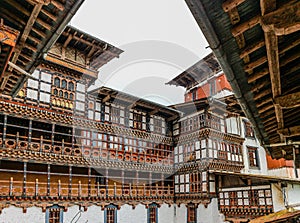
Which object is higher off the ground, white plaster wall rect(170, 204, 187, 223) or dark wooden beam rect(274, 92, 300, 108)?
dark wooden beam rect(274, 92, 300, 108)

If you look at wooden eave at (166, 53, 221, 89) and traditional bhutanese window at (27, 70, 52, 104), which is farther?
wooden eave at (166, 53, 221, 89)

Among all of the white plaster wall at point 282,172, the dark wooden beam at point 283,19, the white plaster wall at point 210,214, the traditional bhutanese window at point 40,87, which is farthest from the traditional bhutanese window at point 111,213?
the dark wooden beam at point 283,19

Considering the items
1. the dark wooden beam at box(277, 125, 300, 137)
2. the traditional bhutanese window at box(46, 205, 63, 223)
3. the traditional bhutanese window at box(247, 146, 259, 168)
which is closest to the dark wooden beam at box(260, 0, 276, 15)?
the dark wooden beam at box(277, 125, 300, 137)

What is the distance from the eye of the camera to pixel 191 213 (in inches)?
1014

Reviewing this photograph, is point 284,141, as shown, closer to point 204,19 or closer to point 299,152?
point 299,152

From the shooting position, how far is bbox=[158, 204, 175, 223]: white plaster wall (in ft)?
85.7

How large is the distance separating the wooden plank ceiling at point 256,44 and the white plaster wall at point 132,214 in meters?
20.1

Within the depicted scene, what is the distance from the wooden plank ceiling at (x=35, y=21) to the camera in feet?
12.9

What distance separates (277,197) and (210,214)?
5491 millimetres

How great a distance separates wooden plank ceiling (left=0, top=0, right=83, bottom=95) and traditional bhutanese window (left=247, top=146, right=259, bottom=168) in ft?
88.9

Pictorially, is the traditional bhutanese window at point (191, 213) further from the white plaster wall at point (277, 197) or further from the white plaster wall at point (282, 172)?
the white plaster wall at point (282, 172)

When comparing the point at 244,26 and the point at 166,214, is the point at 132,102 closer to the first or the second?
the point at 166,214

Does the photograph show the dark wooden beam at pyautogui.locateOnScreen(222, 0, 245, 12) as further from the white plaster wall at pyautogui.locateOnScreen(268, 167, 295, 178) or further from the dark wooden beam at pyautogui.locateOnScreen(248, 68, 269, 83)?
the white plaster wall at pyautogui.locateOnScreen(268, 167, 295, 178)

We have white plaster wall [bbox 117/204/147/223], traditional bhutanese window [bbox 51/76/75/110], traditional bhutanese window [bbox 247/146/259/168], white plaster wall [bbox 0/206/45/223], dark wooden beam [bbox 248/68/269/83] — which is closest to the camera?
dark wooden beam [bbox 248/68/269/83]
